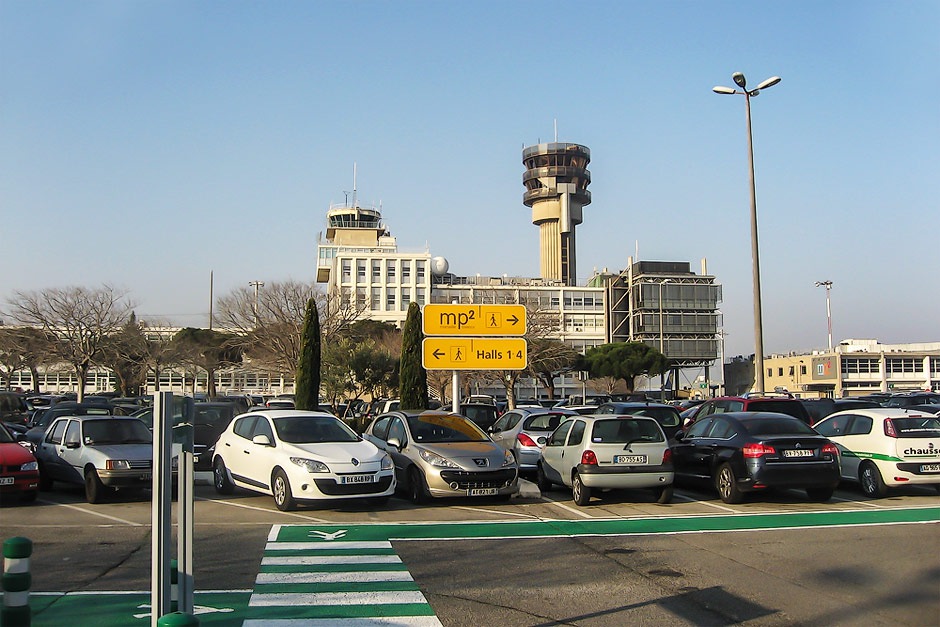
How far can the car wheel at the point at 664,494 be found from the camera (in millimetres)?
14641

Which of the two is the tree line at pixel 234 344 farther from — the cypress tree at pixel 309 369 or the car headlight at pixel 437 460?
the car headlight at pixel 437 460

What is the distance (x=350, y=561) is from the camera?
9.62m

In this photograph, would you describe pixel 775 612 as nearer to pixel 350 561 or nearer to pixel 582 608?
pixel 582 608

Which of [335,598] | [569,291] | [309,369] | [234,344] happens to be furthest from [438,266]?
[335,598]

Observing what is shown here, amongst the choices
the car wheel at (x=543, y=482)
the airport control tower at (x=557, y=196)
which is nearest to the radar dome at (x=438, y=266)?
the airport control tower at (x=557, y=196)

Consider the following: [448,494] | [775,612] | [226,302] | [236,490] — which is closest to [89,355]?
[226,302]

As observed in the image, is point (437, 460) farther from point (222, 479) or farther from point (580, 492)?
point (222, 479)

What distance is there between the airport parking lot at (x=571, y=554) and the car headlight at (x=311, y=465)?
73 cm

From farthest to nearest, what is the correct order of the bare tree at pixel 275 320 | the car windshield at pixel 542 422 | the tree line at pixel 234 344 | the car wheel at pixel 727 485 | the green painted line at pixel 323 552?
the bare tree at pixel 275 320 → the tree line at pixel 234 344 → the car windshield at pixel 542 422 → the car wheel at pixel 727 485 → the green painted line at pixel 323 552

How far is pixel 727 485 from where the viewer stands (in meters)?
14.5

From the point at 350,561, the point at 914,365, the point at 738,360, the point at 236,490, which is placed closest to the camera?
the point at 350,561

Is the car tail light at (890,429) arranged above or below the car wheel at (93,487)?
above

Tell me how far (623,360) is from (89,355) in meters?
42.5

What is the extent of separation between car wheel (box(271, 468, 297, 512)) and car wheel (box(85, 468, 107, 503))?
318 centimetres
